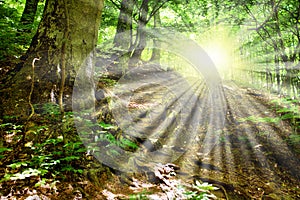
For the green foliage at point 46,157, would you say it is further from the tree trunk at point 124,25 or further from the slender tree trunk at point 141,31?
the slender tree trunk at point 141,31

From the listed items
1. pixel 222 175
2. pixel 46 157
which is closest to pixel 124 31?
pixel 222 175

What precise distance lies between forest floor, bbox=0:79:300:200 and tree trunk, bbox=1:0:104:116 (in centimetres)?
94

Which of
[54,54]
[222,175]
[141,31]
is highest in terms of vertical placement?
[141,31]

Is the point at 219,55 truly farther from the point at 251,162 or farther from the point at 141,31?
the point at 251,162

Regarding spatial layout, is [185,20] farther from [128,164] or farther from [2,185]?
[2,185]

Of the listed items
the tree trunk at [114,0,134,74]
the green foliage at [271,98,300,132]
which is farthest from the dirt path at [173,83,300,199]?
the tree trunk at [114,0,134,74]

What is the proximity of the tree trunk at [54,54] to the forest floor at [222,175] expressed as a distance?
3.09 feet

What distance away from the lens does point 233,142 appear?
18.1ft

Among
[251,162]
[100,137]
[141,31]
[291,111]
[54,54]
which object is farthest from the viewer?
[141,31]

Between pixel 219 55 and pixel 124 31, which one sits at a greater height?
pixel 219 55

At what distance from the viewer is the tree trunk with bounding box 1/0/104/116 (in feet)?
9.64

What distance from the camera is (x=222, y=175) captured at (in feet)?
11.9

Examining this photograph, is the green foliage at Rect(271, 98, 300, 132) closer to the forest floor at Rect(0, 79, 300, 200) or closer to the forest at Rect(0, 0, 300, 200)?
the forest at Rect(0, 0, 300, 200)

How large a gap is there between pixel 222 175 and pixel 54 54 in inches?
137
